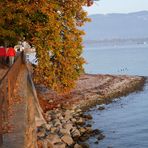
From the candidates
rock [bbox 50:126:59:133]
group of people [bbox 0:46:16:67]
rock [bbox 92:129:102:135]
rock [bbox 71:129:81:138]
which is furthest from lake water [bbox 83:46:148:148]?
group of people [bbox 0:46:16:67]

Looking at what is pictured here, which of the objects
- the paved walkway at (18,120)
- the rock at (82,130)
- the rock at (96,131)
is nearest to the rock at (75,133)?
the rock at (82,130)

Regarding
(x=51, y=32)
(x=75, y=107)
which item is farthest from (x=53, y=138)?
(x=75, y=107)

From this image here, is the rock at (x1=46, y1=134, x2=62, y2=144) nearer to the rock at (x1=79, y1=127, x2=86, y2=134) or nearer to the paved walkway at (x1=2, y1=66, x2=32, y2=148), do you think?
the paved walkway at (x1=2, y1=66, x2=32, y2=148)

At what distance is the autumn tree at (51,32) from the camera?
98.6 feet

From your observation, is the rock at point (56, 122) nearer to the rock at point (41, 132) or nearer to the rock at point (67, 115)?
the rock at point (67, 115)

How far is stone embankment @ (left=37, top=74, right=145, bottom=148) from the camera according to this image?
2420 centimetres

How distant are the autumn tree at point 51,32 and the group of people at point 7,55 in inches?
110

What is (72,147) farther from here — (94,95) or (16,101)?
(94,95)

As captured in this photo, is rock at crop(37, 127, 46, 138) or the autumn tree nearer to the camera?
rock at crop(37, 127, 46, 138)

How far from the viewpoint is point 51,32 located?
2977 centimetres

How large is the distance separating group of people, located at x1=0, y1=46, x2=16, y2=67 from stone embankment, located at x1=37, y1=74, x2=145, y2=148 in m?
3.93

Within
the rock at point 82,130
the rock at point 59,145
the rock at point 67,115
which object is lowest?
the rock at point 82,130

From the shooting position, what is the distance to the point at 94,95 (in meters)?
46.5

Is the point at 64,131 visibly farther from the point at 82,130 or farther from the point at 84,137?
the point at 82,130
